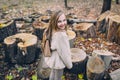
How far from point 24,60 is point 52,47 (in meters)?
2.28

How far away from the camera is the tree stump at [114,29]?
663 centimetres

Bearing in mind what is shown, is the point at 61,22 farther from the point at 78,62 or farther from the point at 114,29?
the point at 114,29

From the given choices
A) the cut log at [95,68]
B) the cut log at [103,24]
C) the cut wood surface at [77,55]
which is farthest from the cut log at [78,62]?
the cut log at [103,24]

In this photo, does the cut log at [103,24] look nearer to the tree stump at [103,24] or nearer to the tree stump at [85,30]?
the tree stump at [103,24]

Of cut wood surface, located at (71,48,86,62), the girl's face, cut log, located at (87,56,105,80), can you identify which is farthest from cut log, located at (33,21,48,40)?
the girl's face

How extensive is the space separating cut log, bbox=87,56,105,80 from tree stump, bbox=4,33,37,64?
1612 millimetres

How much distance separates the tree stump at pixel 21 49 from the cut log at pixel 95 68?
1612 millimetres

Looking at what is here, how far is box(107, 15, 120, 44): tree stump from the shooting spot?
261 inches

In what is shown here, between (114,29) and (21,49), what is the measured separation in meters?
2.98

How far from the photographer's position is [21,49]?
5.57m

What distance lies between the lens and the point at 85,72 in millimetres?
5402

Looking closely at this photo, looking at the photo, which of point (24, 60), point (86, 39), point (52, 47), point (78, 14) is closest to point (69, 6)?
point (78, 14)

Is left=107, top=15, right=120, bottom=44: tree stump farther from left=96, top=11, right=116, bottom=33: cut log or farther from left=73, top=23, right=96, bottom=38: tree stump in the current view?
left=73, top=23, right=96, bottom=38: tree stump

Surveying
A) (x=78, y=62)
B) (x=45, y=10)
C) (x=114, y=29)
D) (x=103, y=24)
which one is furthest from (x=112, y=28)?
(x=45, y=10)
